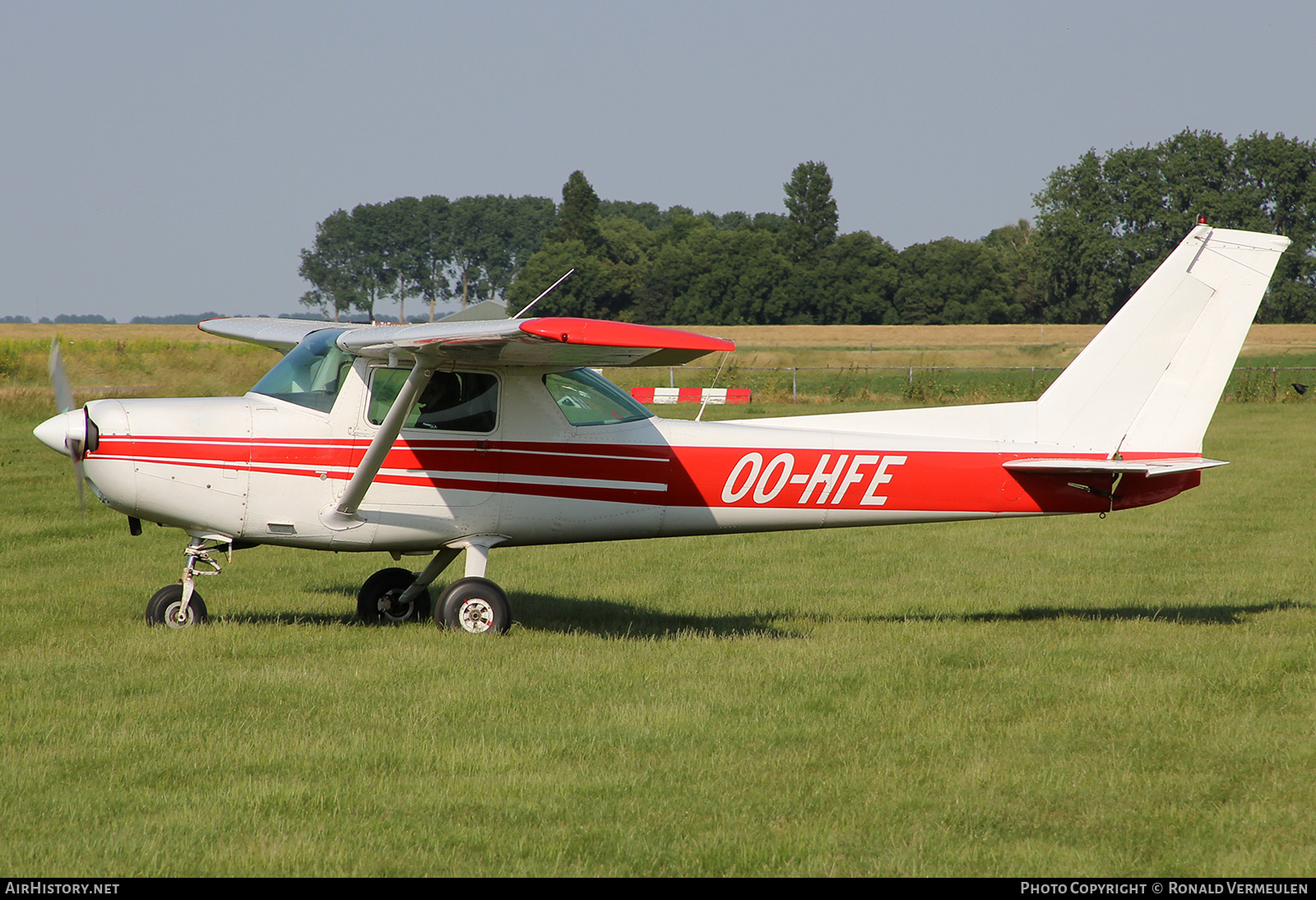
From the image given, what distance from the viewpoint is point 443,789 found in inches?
201

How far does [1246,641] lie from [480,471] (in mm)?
5690

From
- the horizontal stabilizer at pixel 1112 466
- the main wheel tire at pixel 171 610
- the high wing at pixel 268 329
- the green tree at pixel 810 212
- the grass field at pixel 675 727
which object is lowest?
the grass field at pixel 675 727

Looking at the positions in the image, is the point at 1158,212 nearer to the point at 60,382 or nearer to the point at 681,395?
the point at 681,395

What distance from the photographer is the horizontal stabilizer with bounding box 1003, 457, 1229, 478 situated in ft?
28.1

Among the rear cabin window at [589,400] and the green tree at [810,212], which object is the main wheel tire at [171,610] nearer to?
the rear cabin window at [589,400]

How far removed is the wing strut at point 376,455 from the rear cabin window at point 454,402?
0.85 feet

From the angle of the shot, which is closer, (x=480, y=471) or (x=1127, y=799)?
(x=1127, y=799)

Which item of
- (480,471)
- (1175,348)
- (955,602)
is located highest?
(1175,348)

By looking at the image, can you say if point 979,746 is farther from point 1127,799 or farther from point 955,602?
point 955,602

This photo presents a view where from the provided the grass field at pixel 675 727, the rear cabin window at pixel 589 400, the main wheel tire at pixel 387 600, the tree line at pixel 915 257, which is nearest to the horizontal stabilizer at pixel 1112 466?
the grass field at pixel 675 727

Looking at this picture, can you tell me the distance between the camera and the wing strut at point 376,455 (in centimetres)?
780

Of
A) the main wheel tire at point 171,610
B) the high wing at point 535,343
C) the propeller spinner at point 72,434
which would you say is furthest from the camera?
the main wheel tire at point 171,610

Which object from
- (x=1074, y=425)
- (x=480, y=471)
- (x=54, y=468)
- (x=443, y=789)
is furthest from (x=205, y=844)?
(x=54, y=468)

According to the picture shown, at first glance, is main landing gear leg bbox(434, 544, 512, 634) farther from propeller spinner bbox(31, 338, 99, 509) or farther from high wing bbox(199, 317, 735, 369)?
propeller spinner bbox(31, 338, 99, 509)
